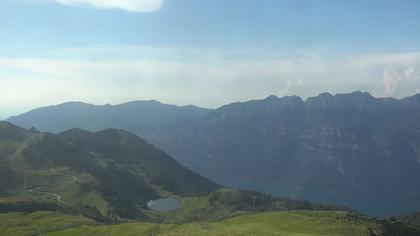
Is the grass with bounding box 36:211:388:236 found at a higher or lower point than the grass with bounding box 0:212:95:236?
higher

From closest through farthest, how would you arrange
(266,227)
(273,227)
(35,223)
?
(266,227), (273,227), (35,223)

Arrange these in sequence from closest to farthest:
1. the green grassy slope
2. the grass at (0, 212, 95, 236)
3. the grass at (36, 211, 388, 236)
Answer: the grass at (36, 211, 388, 236) → the green grassy slope → the grass at (0, 212, 95, 236)

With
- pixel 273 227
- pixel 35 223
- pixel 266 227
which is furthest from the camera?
pixel 35 223

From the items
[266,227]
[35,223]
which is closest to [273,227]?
[266,227]

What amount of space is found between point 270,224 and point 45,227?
247 feet

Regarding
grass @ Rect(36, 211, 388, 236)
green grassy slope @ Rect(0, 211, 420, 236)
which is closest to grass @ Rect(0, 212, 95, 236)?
green grassy slope @ Rect(0, 211, 420, 236)

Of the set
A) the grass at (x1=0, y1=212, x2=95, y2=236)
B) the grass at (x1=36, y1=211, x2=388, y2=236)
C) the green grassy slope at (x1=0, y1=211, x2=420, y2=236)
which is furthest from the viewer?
the grass at (x1=0, y1=212, x2=95, y2=236)

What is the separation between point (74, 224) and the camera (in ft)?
532

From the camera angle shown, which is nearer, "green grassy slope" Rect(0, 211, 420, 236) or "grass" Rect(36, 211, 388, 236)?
"grass" Rect(36, 211, 388, 236)

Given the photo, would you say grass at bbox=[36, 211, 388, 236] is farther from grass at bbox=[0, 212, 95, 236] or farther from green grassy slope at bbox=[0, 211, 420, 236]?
grass at bbox=[0, 212, 95, 236]

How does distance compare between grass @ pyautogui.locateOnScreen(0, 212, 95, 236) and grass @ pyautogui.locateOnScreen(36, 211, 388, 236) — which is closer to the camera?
grass @ pyautogui.locateOnScreen(36, 211, 388, 236)

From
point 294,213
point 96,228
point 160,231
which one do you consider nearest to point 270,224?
point 294,213

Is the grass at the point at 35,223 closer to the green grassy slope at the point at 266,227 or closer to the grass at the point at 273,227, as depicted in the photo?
the green grassy slope at the point at 266,227

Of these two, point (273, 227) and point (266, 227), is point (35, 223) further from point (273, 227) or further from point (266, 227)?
point (273, 227)
